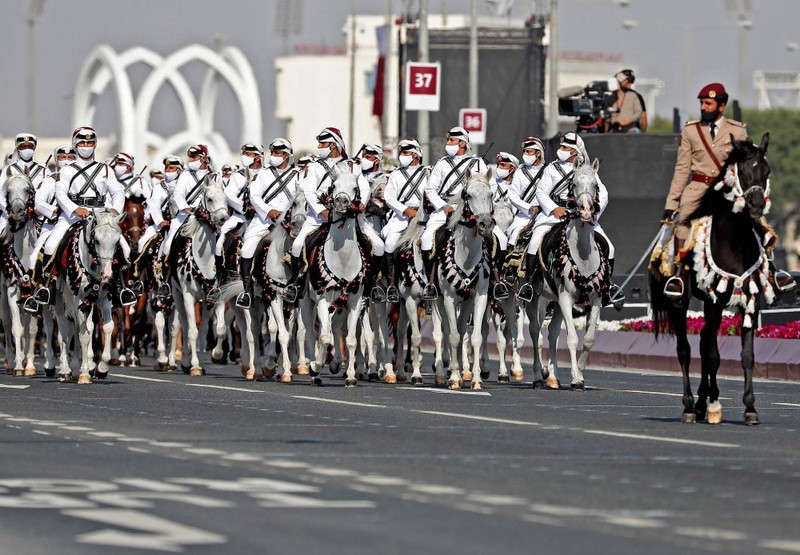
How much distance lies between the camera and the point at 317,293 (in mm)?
27984

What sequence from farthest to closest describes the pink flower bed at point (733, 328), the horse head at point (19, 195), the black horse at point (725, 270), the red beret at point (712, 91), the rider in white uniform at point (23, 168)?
the pink flower bed at point (733, 328)
the rider in white uniform at point (23, 168)
the horse head at point (19, 195)
the red beret at point (712, 91)
the black horse at point (725, 270)

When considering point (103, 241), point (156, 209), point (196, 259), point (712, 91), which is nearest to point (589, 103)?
point (156, 209)

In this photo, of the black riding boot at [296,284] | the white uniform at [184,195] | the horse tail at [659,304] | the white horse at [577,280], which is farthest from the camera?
the white uniform at [184,195]

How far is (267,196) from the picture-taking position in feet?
99.5

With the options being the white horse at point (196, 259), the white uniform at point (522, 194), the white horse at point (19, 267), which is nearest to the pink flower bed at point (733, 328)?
the white uniform at point (522, 194)

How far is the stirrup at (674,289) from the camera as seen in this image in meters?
20.8

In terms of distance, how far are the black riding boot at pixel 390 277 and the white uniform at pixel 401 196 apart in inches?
7.2

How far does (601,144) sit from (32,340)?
15.1 m

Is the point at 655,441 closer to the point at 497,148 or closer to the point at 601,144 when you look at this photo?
the point at 601,144

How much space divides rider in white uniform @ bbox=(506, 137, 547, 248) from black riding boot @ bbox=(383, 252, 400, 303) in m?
1.43

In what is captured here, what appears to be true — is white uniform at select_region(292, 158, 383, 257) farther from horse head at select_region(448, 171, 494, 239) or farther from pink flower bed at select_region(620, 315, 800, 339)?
pink flower bed at select_region(620, 315, 800, 339)

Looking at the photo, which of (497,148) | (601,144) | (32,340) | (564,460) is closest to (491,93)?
(497,148)

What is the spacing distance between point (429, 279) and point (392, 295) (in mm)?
1316

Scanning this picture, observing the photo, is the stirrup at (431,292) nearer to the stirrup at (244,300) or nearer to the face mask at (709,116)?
the stirrup at (244,300)
